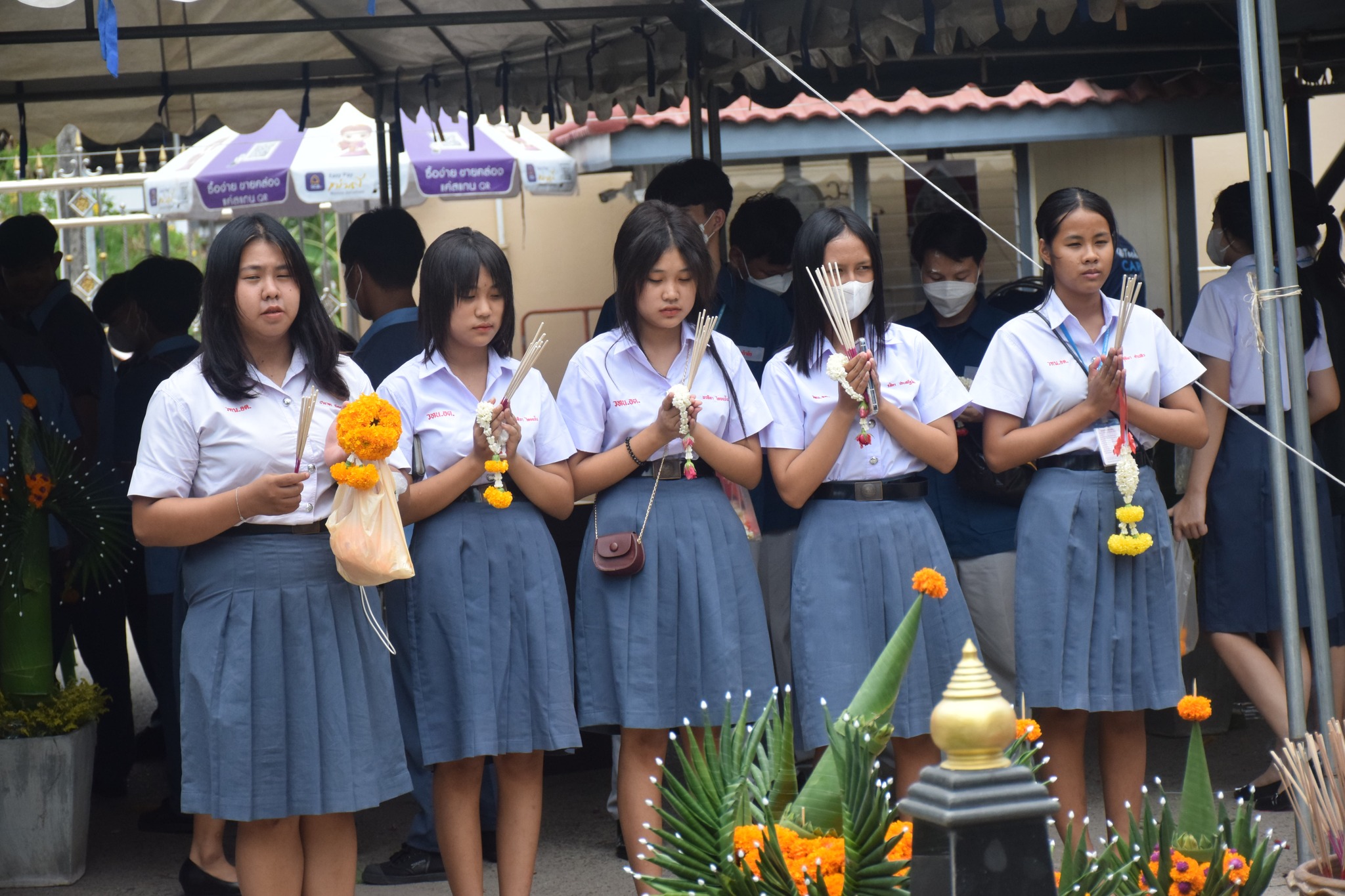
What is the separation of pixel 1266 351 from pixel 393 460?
6.42ft

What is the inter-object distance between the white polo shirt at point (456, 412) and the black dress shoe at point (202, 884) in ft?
4.75

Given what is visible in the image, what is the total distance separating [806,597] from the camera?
11.8 feet

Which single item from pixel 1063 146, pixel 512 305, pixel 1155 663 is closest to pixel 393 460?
pixel 512 305

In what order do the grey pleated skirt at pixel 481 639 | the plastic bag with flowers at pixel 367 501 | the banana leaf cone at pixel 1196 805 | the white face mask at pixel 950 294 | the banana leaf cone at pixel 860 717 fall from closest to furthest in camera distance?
1. the banana leaf cone at pixel 860 717
2. the banana leaf cone at pixel 1196 805
3. the plastic bag with flowers at pixel 367 501
4. the grey pleated skirt at pixel 481 639
5. the white face mask at pixel 950 294

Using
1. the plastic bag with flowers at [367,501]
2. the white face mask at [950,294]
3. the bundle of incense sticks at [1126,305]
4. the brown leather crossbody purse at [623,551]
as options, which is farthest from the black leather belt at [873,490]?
the plastic bag with flowers at [367,501]

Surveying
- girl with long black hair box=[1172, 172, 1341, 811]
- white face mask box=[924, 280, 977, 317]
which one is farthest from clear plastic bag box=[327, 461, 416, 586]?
girl with long black hair box=[1172, 172, 1341, 811]

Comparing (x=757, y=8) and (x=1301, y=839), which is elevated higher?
(x=757, y=8)

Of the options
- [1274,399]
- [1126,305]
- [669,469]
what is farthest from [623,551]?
[1274,399]

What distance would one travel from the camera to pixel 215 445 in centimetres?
309

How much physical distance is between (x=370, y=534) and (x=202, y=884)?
5.31 ft

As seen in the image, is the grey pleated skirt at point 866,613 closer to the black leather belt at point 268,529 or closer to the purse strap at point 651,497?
the purse strap at point 651,497

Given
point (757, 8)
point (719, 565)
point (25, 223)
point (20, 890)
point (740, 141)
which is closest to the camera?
point (719, 565)

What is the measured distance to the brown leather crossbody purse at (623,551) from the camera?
11.4ft

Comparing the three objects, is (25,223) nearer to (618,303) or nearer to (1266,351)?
(618,303)
